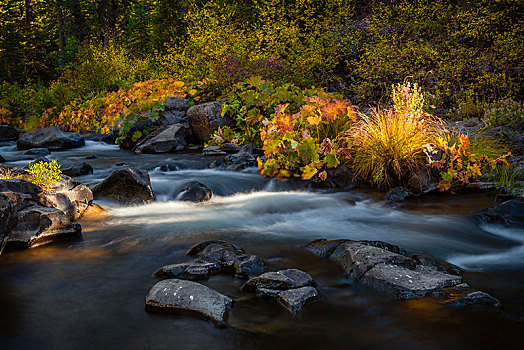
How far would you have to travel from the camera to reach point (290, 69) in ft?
45.3

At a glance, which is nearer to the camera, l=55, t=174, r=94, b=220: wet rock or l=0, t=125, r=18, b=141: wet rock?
l=55, t=174, r=94, b=220: wet rock

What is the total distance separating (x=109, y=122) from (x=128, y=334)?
13.4 metres

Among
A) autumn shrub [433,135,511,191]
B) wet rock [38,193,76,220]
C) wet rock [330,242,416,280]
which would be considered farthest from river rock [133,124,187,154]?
wet rock [330,242,416,280]

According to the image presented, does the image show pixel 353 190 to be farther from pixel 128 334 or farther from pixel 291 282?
pixel 128 334

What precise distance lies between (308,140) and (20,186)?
4.22m

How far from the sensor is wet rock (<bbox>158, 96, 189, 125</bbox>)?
12680 mm

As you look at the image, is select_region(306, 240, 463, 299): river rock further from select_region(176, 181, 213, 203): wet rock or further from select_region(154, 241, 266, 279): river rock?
select_region(176, 181, 213, 203): wet rock

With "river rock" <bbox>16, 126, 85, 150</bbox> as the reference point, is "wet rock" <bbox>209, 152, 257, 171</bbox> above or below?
below

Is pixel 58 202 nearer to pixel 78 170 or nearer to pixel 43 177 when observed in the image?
pixel 43 177

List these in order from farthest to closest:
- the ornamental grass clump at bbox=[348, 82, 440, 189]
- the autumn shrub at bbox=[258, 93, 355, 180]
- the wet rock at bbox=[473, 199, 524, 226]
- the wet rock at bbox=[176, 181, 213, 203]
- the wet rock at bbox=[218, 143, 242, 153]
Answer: the wet rock at bbox=[218, 143, 242, 153] < the autumn shrub at bbox=[258, 93, 355, 180] < the ornamental grass clump at bbox=[348, 82, 440, 189] < the wet rock at bbox=[176, 181, 213, 203] < the wet rock at bbox=[473, 199, 524, 226]

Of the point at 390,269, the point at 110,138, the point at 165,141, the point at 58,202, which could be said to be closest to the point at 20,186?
the point at 58,202

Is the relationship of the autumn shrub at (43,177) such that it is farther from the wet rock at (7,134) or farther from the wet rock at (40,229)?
the wet rock at (7,134)

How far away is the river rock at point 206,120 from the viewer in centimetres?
1145

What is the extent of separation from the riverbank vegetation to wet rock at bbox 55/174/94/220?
3.13m
